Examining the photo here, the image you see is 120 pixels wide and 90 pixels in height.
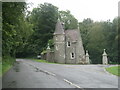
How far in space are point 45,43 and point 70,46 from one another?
63.1ft

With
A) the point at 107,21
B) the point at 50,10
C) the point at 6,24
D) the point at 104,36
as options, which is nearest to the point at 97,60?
the point at 104,36

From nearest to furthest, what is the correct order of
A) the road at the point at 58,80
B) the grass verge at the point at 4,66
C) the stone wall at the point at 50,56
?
the road at the point at 58,80 → the grass verge at the point at 4,66 → the stone wall at the point at 50,56

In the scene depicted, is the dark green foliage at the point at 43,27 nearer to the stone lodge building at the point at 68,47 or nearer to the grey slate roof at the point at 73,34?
the stone lodge building at the point at 68,47

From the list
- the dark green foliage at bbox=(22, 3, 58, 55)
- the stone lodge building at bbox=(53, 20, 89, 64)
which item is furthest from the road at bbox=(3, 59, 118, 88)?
the dark green foliage at bbox=(22, 3, 58, 55)

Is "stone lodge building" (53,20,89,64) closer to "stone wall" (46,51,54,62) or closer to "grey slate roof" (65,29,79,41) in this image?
"grey slate roof" (65,29,79,41)

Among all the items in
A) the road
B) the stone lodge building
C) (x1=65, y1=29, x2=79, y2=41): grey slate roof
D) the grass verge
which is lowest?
the road

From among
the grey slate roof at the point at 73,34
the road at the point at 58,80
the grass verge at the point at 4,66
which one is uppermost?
the grey slate roof at the point at 73,34

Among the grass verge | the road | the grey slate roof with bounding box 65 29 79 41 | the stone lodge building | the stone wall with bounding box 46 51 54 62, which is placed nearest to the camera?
the road

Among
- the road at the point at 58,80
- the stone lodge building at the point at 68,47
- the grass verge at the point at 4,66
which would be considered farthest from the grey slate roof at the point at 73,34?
the road at the point at 58,80

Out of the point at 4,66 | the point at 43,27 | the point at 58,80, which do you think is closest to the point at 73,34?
the point at 43,27

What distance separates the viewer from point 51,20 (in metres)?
67.2

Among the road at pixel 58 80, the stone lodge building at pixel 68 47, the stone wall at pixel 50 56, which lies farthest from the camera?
the stone wall at pixel 50 56

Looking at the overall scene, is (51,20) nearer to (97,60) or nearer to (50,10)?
(50,10)

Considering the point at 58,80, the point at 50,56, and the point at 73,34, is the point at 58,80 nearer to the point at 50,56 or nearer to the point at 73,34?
the point at 73,34
